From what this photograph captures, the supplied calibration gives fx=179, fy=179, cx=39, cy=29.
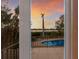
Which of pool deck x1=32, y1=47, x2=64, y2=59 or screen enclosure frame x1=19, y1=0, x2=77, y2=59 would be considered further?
pool deck x1=32, y1=47, x2=64, y2=59

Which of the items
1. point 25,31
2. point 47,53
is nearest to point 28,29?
point 25,31

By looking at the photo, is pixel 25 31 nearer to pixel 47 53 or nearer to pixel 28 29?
pixel 28 29

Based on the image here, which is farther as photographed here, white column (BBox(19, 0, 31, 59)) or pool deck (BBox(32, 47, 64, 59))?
pool deck (BBox(32, 47, 64, 59))

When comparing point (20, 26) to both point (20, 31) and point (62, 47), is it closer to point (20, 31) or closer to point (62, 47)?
point (20, 31)

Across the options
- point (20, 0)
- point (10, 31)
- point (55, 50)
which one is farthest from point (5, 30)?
point (55, 50)

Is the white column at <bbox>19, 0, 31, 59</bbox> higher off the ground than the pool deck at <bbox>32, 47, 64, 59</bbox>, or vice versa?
the white column at <bbox>19, 0, 31, 59</bbox>

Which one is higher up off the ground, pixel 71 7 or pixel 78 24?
pixel 71 7

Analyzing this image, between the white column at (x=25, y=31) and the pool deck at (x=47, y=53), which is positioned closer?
the white column at (x=25, y=31)

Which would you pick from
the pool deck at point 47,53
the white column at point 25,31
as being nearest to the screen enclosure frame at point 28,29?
the white column at point 25,31

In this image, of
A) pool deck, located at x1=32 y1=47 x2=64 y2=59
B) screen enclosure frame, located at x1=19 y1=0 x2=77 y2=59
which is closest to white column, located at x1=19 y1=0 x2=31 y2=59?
screen enclosure frame, located at x1=19 y1=0 x2=77 y2=59

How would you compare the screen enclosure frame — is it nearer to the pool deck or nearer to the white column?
the white column

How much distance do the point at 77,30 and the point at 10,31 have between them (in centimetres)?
84

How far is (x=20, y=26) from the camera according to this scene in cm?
187

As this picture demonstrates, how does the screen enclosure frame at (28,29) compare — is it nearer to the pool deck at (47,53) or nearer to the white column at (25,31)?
the white column at (25,31)
